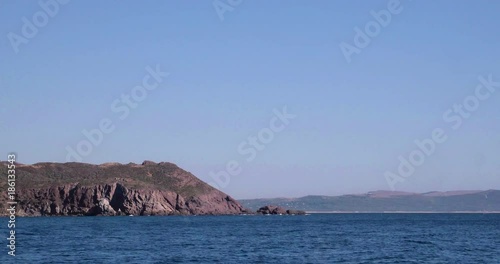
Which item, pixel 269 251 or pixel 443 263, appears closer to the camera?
pixel 443 263

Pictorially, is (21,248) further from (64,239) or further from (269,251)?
(269,251)

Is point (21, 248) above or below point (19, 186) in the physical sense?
below

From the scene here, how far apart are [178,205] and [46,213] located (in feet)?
119

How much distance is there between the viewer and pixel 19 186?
174 metres

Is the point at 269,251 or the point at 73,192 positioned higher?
the point at 73,192

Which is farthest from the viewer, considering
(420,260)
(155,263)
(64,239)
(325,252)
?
(64,239)

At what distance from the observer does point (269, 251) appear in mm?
62344

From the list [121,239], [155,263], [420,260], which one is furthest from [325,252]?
[121,239]

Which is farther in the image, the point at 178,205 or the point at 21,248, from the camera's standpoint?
the point at 178,205

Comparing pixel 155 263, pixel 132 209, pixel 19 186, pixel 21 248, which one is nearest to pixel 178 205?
pixel 132 209

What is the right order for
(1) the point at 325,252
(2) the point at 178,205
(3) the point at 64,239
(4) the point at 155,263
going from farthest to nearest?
(2) the point at 178,205, (3) the point at 64,239, (1) the point at 325,252, (4) the point at 155,263

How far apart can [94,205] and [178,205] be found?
2595cm

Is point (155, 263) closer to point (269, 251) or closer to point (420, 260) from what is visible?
point (269, 251)

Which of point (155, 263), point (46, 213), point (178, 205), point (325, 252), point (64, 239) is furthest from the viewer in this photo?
point (178, 205)
